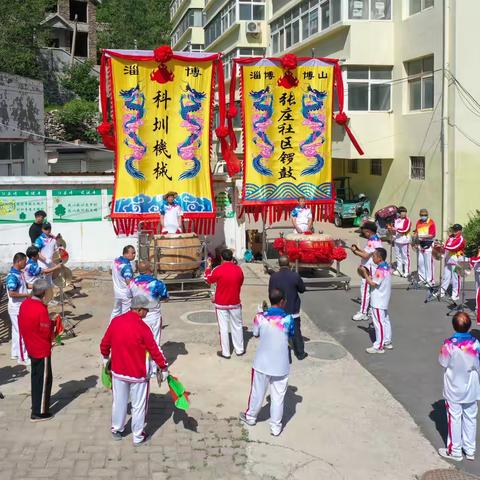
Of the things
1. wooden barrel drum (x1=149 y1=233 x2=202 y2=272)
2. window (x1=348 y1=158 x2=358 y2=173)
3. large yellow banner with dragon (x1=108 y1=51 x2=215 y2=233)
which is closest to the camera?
wooden barrel drum (x1=149 y1=233 x2=202 y2=272)

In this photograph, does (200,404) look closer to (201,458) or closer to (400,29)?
(201,458)

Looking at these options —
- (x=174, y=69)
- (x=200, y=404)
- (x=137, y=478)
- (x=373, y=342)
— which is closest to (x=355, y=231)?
(x=174, y=69)

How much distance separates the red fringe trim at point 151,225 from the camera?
15.6m

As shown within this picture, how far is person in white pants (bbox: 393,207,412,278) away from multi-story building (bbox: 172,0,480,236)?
571 centimetres

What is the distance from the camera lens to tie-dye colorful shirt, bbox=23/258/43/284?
10344 millimetres

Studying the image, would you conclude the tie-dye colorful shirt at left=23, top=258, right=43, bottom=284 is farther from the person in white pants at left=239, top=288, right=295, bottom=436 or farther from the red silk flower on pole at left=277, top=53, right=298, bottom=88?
the red silk flower on pole at left=277, top=53, right=298, bottom=88

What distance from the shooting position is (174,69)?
50.2 ft

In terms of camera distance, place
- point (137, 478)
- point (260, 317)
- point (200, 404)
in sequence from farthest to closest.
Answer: point (200, 404) < point (260, 317) < point (137, 478)

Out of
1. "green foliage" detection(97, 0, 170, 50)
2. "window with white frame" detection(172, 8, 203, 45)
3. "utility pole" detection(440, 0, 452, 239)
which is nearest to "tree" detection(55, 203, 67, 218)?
"utility pole" detection(440, 0, 452, 239)

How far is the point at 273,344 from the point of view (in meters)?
7.42

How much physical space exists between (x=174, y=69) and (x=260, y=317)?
941cm

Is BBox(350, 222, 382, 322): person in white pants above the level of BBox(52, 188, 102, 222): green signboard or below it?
below

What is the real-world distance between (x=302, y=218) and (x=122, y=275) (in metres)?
6.80

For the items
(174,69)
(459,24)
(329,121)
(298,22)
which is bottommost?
(329,121)
